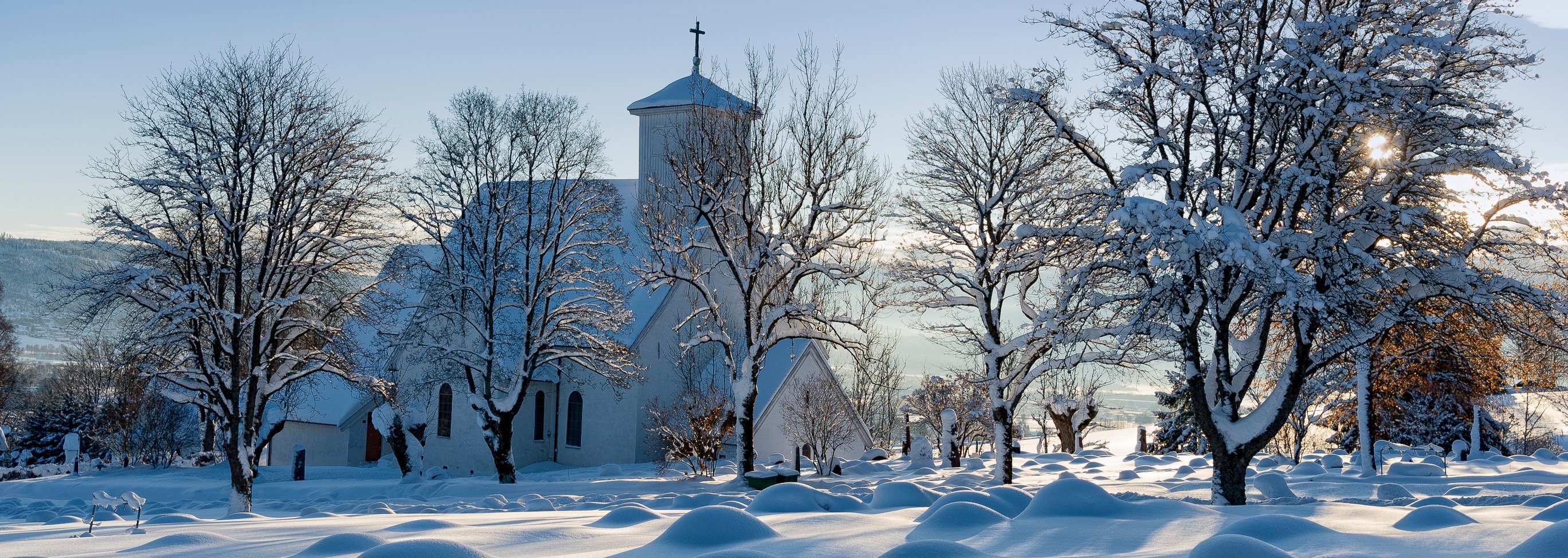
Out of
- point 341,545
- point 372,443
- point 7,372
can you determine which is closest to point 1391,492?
point 341,545

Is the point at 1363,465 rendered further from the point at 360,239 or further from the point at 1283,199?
the point at 360,239

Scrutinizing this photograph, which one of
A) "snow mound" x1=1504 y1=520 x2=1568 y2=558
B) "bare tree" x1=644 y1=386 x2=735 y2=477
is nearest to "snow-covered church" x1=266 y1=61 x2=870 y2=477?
"bare tree" x1=644 y1=386 x2=735 y2=477

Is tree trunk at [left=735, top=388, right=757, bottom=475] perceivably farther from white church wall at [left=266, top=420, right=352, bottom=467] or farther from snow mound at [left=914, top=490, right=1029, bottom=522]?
white church wall at [left=266, top=420, right=352, bottom=467]

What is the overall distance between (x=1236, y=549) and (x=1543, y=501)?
324 inches

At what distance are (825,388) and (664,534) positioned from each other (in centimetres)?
1805

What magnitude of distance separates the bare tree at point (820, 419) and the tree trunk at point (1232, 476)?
10.5m

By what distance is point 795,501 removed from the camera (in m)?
8.62

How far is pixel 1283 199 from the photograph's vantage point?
1312 cm

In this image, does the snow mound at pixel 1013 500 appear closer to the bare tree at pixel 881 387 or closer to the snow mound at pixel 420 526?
the snow mound at pixel 420 526

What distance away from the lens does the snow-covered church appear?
96.8ft

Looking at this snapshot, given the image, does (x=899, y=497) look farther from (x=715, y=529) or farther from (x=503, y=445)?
(x=503, y=445)

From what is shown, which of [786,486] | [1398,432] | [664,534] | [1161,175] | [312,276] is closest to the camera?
[664,534]

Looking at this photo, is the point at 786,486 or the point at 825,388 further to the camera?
the point at 825,388

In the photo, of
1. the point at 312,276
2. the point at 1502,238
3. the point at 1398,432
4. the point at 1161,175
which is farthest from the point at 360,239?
the point at 1398,432
